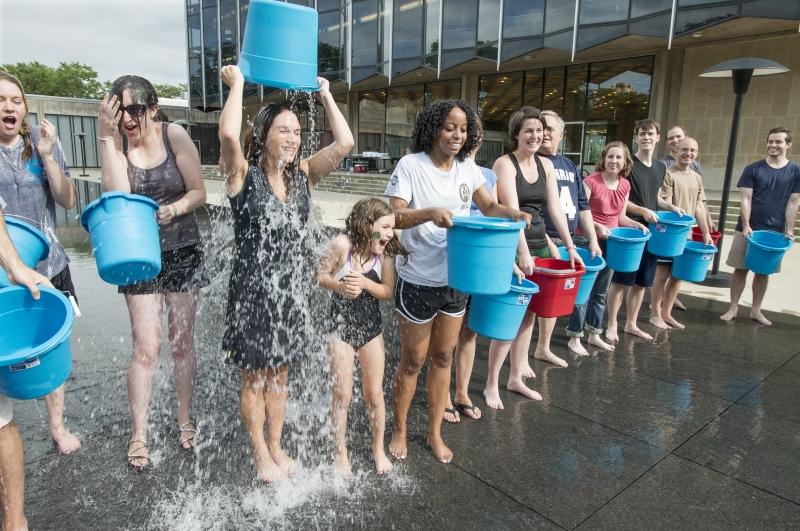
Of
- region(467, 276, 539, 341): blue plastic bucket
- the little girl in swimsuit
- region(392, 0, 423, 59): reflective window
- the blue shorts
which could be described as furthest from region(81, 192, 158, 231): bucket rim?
region(392, 0, 423, 59): reflective window

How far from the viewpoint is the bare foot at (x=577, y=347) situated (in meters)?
4.59

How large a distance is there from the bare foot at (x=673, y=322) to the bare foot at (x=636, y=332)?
1.54 ft

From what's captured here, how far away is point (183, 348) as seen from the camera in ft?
9.45

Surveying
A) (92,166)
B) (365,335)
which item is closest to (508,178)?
(365,335)

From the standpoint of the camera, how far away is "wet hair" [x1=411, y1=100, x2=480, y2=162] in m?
2.67

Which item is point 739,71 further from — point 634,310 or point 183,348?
point 183,348

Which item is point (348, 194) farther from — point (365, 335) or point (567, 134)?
point (365, 335)

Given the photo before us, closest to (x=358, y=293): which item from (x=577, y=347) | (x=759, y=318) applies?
(x=577, y=347)

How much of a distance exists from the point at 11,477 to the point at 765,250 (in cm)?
607

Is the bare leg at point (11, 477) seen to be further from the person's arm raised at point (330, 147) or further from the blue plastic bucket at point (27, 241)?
the person's arm raised at point (330, 147)

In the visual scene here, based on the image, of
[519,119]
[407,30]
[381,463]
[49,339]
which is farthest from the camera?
[407,30]

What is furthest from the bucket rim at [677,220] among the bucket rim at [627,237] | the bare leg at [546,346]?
the bare leg at [546,346]

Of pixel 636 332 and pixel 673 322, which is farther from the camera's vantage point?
pixel 673 322

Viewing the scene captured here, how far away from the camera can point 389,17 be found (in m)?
22.5
